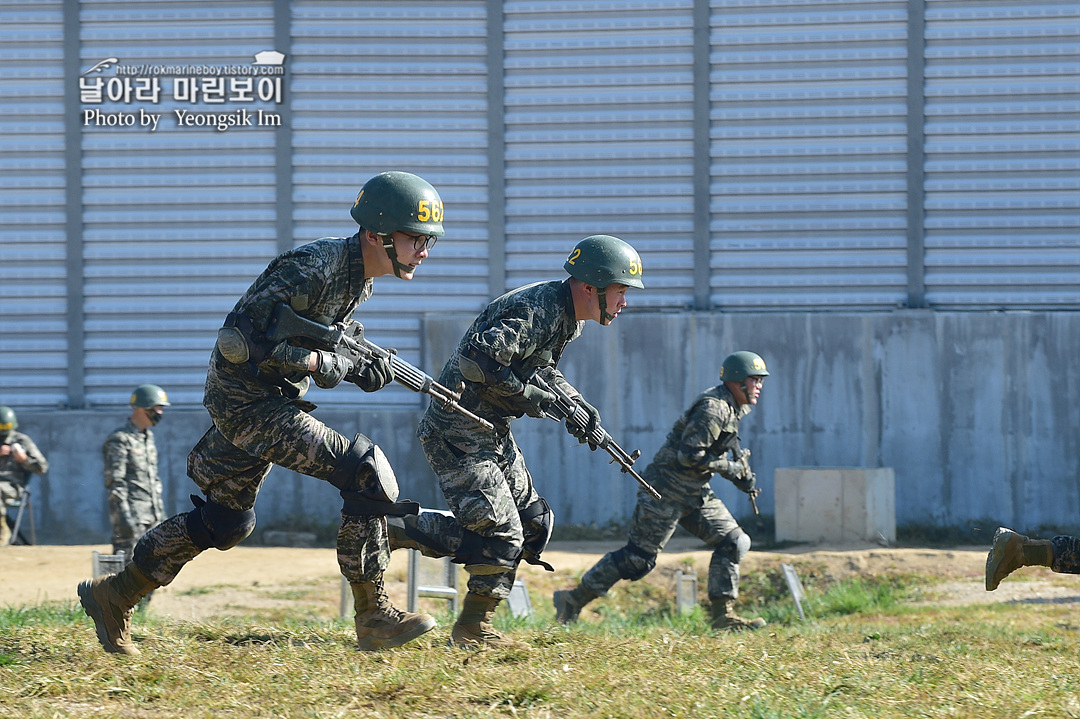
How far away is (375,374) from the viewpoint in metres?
5.20

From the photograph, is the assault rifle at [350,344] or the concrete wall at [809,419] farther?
the concrete wall at [809,419]

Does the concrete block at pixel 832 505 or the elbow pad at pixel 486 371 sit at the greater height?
the elbow pad at pixel 486 371

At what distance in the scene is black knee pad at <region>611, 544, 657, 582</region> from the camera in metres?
8.73

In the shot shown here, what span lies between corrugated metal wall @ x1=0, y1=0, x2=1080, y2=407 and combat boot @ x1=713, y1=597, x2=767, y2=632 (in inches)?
293

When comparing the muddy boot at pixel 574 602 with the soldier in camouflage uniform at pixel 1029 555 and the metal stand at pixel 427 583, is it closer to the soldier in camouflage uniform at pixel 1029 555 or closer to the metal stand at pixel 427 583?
the metal stand at pixel 427 583

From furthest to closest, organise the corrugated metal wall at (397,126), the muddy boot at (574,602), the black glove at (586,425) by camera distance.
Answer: the corrugated metal wall at (397,126), the muddy boot at (574,602), the black glove at (586,425)

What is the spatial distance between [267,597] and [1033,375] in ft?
31.5

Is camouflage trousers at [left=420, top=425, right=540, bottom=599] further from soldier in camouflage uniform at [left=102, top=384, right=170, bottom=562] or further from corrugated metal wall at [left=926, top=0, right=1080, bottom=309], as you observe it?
corrugated metal wall at [left=926, top=0, right=1080, bottom=309]

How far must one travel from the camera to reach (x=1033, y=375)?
1483 centimetres

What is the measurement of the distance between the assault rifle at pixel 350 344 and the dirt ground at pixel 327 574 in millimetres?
4302

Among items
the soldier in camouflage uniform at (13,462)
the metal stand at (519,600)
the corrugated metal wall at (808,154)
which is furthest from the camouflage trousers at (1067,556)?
the soldier in camouflage uniform at (13,462)

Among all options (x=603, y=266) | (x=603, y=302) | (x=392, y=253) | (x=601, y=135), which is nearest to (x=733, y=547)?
(x=603, y=302)

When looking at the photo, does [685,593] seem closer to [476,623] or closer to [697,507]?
[697,507]

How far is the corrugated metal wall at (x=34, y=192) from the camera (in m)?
16.2
